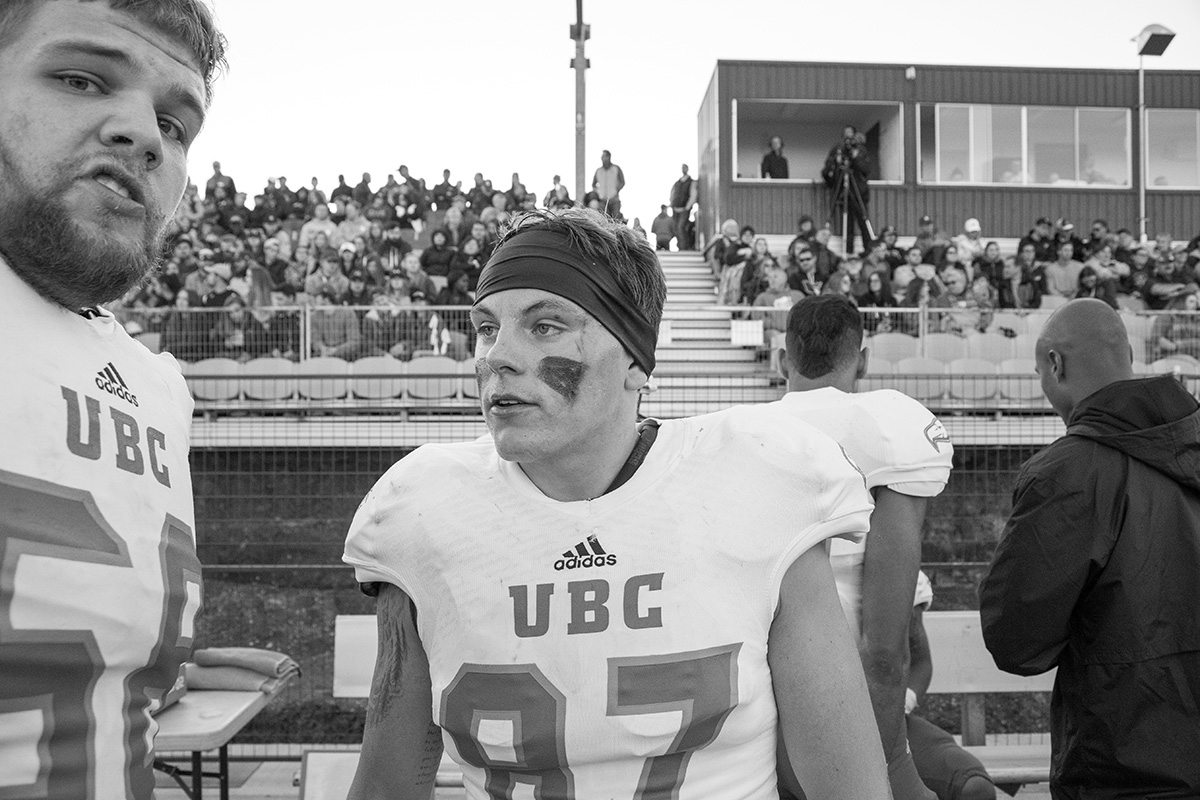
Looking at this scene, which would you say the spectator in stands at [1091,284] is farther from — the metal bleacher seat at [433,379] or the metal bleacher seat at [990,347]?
the metal bleacher seat at [433,379]

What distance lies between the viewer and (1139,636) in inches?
107

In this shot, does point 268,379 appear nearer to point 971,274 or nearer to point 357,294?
point 357,294

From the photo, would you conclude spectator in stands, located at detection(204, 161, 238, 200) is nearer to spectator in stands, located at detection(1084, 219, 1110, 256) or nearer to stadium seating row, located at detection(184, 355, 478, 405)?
stadium seating row, located at detection(184, 355, 478, 405)

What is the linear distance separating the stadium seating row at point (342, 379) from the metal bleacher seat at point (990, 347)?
4.99 metres

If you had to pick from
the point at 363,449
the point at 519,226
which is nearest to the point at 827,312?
the point at 519,226

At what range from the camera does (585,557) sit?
71.3 inches

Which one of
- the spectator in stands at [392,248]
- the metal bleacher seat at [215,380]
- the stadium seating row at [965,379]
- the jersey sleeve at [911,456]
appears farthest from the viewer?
the spectator in stands at [392,248]

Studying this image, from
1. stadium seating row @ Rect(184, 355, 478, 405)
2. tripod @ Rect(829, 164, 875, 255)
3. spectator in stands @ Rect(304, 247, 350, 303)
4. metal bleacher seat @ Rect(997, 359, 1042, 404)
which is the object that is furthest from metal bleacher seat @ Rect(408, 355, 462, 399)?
tripod @ Rect(829, 164, 875, 255)

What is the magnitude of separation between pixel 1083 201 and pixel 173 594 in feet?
74.1

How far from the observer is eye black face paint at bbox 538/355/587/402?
188 cm

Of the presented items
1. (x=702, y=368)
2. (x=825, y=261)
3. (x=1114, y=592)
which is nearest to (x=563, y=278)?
(x=1114, y=592)

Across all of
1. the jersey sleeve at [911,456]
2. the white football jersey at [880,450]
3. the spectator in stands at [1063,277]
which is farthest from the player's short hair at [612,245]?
the spectator in stands at [1063,277]

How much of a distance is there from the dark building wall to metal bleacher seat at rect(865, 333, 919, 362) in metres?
10.4

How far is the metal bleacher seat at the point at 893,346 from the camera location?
10117 mm
